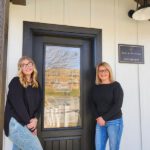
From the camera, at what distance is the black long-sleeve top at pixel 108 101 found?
8.37 feet

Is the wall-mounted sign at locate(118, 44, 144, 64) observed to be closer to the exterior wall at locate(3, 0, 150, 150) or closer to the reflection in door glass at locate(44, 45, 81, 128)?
the exterior wall at locate(3, 0, 150, 150)

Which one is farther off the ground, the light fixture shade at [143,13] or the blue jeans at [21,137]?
the light fixture shade at [143,13]

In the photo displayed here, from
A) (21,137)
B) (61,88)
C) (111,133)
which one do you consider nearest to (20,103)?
(21,137)

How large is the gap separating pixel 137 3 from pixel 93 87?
126cm

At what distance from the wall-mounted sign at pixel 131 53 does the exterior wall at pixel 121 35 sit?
5 cm

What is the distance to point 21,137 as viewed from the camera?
2.07m

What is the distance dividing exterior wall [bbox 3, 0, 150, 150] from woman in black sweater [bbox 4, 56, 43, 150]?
790 mm

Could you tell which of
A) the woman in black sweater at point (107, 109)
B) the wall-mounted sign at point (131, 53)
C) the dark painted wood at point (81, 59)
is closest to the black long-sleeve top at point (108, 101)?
the woman in black sweater at point (107, 109)

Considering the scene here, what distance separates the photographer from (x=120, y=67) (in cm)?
306

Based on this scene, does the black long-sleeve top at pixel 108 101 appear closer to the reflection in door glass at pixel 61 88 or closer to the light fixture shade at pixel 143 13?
the reflection in door glass at pixel 61 88

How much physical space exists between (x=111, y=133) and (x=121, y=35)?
131 cm

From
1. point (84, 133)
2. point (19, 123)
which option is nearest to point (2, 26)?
point (19, 123)

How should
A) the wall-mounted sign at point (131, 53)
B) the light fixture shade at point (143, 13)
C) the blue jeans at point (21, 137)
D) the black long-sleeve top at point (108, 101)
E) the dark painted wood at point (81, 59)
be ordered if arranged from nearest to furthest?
the blue jeans at point (21, 137), the black long-sleeve top at point (108, 101), the light fixture shade at point (143, 13), the dark painted wood at point (81, 59), the wall-mounted sign at point (131, 53)

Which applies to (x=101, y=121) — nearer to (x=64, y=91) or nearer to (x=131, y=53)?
(x=64, y=91)
